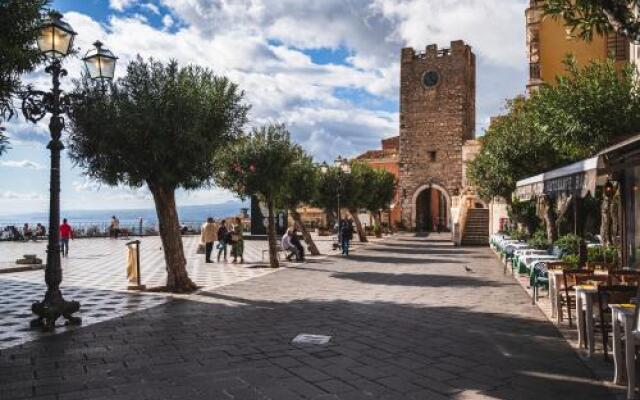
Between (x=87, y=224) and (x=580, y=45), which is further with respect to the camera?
(x=87, y=224)

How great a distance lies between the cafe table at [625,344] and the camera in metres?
4.42

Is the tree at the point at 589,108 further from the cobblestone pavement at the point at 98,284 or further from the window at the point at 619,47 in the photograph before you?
the window at the point at 619,47

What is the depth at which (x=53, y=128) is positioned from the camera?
846 cm

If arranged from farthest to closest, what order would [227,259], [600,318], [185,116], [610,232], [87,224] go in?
[87,224] < [227,259] < [610,232] < [185,116] < [600,318]

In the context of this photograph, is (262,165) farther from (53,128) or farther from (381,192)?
(381,192)

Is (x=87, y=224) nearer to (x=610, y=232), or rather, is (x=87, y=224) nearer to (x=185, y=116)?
(x=185, y=116)

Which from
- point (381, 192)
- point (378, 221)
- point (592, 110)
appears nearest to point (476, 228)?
point (381, 192)

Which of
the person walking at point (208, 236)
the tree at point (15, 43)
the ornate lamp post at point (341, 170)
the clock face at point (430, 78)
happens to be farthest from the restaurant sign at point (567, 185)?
the clock face at point (430, 78)

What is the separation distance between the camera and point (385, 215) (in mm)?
46156

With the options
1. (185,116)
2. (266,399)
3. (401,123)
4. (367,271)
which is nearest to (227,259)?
(367,271)

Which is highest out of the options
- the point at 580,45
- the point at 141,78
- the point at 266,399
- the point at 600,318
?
the point at 580,45

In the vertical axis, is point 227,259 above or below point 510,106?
below

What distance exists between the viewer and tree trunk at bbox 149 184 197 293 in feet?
38.7

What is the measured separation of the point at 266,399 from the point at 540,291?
8.41 meters
